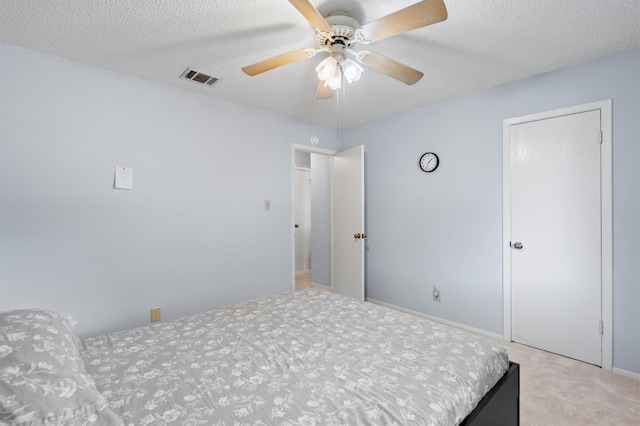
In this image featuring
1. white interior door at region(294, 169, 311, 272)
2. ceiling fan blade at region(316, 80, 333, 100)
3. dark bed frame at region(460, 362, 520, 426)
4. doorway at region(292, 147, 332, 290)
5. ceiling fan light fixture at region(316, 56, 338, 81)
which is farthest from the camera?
→ white interior door at region(294, 169, 311, 272)

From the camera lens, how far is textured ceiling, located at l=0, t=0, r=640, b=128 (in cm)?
173

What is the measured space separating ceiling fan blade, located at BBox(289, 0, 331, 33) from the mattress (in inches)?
63.6

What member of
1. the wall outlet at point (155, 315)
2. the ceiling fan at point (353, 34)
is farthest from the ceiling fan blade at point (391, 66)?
the wall outlet at point (155, 315)

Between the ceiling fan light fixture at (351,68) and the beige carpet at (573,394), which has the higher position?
the ceiling fan light fixture at (351,68)

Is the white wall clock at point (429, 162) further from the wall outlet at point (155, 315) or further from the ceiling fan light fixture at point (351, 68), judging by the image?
the wall outlet at point (155, 315)

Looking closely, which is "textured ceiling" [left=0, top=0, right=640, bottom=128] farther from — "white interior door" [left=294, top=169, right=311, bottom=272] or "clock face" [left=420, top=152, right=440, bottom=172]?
"white interior door" [left=294, top=169, right=311, bottom=272]

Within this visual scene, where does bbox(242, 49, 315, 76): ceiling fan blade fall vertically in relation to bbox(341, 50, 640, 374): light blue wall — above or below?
above

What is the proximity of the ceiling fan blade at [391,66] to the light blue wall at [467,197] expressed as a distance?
1384 millimetres

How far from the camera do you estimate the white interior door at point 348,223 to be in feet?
12.3

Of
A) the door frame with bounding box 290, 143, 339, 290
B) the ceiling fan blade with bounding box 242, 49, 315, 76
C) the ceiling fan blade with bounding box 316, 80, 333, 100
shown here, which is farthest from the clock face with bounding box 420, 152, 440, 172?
the ceiling fan blade with bounding box 242, 49, 315, 76

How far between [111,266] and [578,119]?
12.8ft

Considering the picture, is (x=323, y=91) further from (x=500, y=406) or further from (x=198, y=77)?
(x=500, y=406)

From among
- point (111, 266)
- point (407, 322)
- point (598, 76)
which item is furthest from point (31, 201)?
point (598, 76)

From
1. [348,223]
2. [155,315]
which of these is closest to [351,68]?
[348,223]
